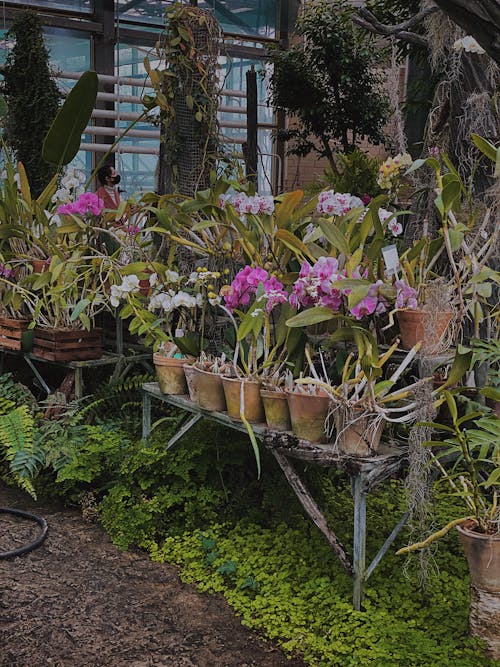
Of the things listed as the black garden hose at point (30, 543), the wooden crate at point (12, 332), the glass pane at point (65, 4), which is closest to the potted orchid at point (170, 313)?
the black garden hose at point (30, 543)

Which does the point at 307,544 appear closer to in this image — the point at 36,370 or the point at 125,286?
the point at 125,286

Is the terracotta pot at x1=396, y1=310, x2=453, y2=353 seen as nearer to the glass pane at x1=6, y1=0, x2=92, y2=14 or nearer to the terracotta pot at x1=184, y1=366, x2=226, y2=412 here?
the terracotta pot at x1=184, y1=366, x2=226, y2=412

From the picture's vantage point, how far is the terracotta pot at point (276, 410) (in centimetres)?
254

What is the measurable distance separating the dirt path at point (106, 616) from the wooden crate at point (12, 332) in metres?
1.12

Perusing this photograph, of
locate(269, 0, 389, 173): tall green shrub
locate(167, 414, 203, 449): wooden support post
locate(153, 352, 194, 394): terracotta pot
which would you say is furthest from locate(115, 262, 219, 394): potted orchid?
locate(269, 0, 389, 173): tall green shrub

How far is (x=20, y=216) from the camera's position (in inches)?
148

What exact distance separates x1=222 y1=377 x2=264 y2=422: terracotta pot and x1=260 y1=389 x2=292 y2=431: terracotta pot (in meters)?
0.06

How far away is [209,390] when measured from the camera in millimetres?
2799

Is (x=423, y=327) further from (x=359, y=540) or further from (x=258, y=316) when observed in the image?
(x=359, y=540)

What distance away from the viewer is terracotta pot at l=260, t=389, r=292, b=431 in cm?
254

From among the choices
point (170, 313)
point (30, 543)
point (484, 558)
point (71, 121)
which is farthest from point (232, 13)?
point (484, 558)

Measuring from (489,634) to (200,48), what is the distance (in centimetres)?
272

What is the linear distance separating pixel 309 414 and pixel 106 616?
0.90 metres

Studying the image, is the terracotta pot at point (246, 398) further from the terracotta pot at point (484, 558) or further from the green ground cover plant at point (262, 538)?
the terracotta pot at point (484, 558)
